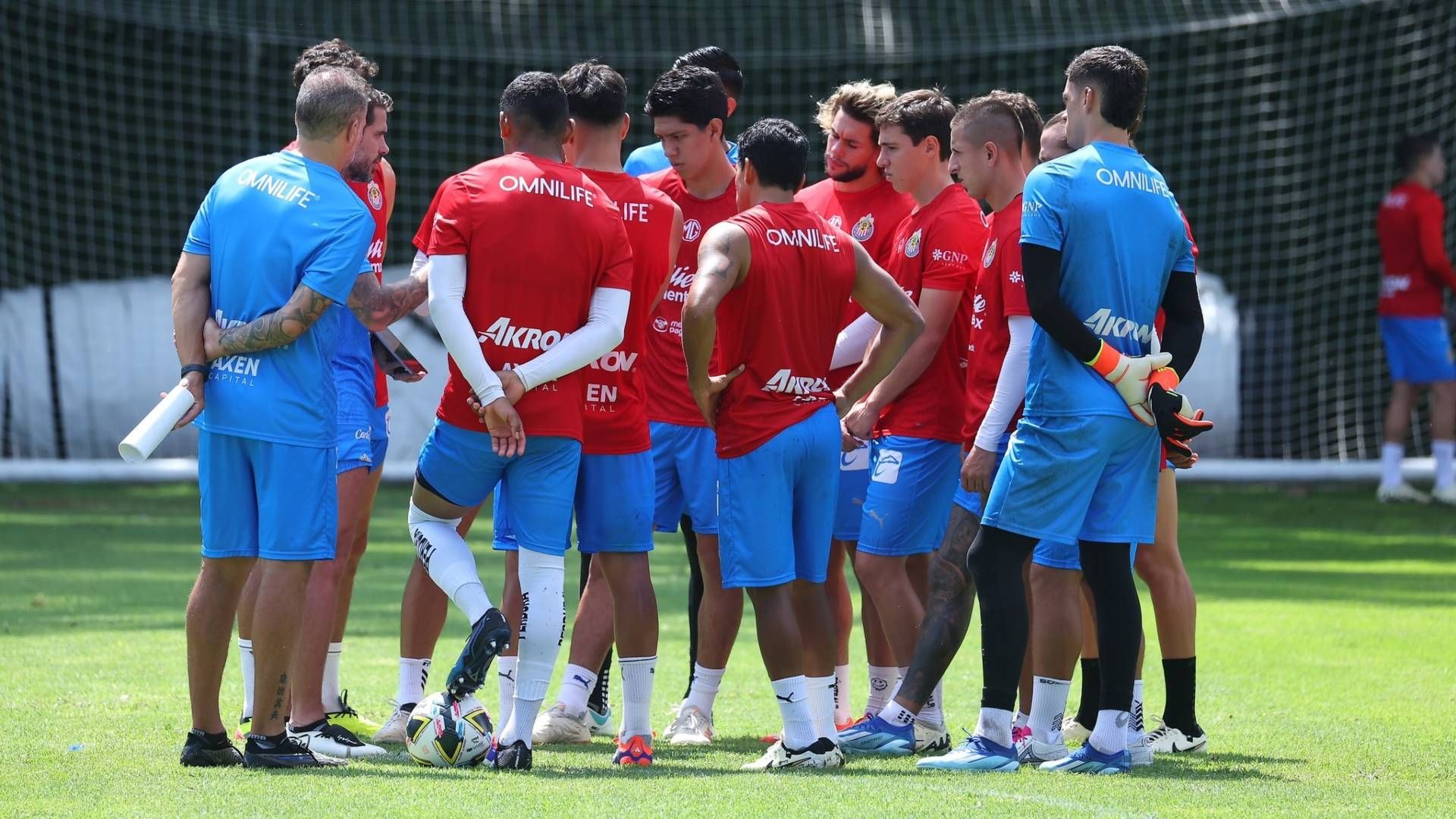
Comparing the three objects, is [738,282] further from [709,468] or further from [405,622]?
[405,622]

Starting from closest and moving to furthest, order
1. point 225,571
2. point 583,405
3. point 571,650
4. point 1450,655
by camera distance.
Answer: point 225,571 < point 583,405 < point 571,650 < point 1450,655

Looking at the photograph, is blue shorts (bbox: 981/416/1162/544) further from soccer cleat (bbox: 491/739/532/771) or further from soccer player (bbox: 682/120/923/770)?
soccer cleat (bbox: 491/739/532/771)

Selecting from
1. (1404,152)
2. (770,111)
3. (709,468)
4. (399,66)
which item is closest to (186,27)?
(399,66)

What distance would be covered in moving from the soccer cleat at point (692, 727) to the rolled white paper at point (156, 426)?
200 centimetres

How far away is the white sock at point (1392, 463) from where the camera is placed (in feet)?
47.2

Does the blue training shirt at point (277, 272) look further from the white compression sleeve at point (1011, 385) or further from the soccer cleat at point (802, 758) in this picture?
the white compression sleeve at point (1011, 385)

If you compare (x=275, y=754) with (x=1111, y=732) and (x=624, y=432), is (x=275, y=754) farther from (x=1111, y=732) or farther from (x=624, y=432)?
(x=1111, y=732)

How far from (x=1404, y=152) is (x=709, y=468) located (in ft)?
32.2

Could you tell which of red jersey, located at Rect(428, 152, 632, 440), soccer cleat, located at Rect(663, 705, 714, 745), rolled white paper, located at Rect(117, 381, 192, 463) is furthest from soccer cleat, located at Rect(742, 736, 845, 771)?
rolled white paper, located at Rect(117, 381, 192, 463)

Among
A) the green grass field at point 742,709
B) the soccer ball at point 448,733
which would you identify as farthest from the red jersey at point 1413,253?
the soccer ball at point 448,733

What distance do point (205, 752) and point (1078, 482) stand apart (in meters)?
2.70

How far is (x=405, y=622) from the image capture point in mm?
6113

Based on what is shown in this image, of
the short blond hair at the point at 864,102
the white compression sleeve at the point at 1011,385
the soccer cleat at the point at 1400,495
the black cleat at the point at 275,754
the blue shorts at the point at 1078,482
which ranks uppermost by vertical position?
the short blond hair at the point at 864,102

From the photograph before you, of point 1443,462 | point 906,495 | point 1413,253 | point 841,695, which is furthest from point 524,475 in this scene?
point 1443,462
